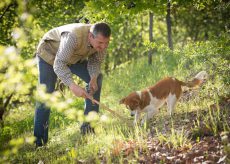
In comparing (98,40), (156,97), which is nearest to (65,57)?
(98,40)

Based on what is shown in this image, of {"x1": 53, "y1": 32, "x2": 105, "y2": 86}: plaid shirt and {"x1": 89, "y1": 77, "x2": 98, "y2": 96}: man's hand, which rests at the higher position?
{"x1": 53, "y1": 32, "x2": 105, "y2": 86}: plaid shirt

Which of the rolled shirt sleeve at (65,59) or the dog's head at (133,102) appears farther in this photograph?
the dog's head at (133,102)

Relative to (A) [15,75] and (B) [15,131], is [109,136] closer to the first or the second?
(A) [15,75]

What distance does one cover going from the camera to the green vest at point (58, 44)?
18.7ft

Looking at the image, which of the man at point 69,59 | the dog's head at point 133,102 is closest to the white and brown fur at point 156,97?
the dog's head at point 133,102

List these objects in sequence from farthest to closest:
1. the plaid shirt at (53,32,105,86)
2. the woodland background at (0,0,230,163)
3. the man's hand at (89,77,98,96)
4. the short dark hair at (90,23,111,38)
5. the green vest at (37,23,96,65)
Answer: the man's hand at (89,77,98,96) < the green vest at (37,23,96,65) < the plaid shirt at (53,32,105,86) < the short dark hair at (90,23,111,38) < the woodland background at (0,0,230,163)

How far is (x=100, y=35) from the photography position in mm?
5293

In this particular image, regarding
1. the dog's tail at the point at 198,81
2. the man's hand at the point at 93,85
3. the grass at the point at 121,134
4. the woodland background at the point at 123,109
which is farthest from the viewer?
the dog's tail at the point at 198,81

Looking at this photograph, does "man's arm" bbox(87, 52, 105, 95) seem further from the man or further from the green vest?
the green vest

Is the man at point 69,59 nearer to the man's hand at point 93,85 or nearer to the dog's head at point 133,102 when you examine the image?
the man's hand at point 93,85

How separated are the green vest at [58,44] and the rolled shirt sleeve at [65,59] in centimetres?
16

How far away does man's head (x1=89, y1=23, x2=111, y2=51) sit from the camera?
17.3ft

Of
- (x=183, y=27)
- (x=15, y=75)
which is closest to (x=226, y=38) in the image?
(x=15, y=75)

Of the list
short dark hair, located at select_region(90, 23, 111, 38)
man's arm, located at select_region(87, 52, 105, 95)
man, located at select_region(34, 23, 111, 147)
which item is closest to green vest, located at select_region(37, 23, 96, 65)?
man, located at select_region(34, 23, 111, 147)
